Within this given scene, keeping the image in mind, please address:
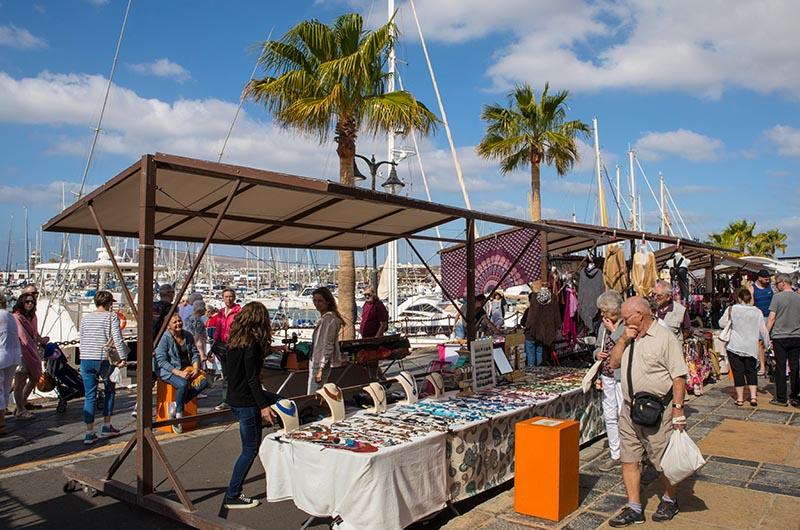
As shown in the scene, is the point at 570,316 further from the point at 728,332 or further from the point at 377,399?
the point at 377,399

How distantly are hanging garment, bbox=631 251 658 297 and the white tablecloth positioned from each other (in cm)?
612

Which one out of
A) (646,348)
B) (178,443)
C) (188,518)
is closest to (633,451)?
(646,348)

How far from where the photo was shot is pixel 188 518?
15.1 ft

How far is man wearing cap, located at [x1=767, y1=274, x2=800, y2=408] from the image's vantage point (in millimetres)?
8852

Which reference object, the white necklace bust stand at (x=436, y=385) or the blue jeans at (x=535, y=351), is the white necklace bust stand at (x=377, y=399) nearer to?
the white necklace bust stand at (x=436, y=385)

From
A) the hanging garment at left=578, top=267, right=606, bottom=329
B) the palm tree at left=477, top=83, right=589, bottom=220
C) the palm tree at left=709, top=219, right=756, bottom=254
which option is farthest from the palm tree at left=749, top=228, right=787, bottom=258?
the hanging garment at left=578, top=267, right=606, bottom=329

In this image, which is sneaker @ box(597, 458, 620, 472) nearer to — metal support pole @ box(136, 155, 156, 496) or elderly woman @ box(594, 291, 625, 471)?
elderly woman @ box(594, 291, 625, 471)

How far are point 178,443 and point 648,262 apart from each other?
740cm

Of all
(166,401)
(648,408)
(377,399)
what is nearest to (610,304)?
(648,408)

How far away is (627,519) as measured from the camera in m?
4.54

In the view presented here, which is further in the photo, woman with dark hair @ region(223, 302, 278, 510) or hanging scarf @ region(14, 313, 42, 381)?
hanging scarf @ region(14, 313, 42, 381)

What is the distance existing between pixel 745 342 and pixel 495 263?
3915mm

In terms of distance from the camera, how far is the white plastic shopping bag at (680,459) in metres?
4.32

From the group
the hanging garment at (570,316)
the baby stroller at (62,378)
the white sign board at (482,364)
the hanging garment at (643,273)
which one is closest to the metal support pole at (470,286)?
the white sign board at (482,364)
